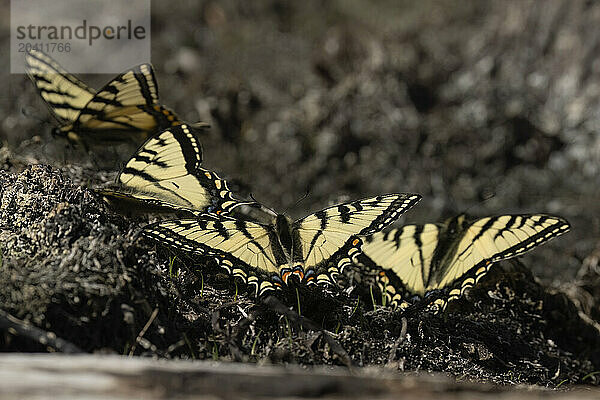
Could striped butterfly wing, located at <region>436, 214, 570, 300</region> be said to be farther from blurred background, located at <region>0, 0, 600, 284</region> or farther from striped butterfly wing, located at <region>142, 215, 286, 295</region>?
blurred background, located at <region>0, 0, 600, 284</region>

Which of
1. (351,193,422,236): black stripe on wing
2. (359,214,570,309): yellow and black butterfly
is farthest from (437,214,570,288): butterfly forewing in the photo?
(351,193,422,236): black stripe on wing

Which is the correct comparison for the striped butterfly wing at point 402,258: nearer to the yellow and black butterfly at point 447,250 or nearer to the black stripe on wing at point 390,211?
the yellow and black butterfly at point 447,250

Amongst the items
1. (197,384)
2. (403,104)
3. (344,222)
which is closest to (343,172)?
(403,104)

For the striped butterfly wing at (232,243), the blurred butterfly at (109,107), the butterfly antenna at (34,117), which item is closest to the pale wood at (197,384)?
the striped butterfly wing at (232,243)

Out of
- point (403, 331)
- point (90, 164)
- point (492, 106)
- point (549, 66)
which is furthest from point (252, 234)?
point (549, 66)

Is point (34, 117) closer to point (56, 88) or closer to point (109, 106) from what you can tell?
point (56, 88)
